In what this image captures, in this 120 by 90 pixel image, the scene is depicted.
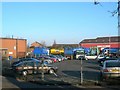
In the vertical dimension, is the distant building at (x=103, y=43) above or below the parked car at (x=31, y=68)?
above

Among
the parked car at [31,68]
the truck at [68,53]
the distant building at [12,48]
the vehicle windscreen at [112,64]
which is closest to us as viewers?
the vehicle windscreen at [112,64]

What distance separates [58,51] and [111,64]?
72.7 m

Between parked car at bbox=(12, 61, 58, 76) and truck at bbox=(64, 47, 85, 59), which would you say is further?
truck at bbox=(64, 47, 85, 59)

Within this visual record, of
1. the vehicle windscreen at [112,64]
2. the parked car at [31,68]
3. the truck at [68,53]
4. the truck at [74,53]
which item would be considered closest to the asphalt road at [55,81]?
the parked car at [31,68]

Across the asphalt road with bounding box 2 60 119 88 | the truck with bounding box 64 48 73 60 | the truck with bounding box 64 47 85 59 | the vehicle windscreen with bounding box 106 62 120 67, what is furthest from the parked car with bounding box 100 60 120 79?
the truck with bounding box 64 48 73 60

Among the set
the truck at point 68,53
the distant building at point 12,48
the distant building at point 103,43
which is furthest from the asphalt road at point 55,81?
the distant building at point 103,43

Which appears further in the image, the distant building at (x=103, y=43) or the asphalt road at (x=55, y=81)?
the distant building at (x=103, y=43)

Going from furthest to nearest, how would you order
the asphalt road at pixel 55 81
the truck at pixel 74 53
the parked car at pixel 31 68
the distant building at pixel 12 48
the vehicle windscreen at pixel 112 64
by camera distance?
the distant building at pixel 12 48 < the truck at pixel 74 53 < the parked car at pixel 31 68 < the vehicle windscreen at pixel 112 64 < the asphalt road at pixel 55 81

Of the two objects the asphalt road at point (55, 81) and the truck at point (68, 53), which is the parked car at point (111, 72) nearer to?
the asphalt road at point (55, 81)

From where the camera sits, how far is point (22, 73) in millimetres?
29859

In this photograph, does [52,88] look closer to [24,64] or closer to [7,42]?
[24,64]

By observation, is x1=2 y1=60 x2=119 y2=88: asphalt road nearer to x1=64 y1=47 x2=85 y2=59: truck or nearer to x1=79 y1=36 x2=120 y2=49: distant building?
x1=64 y1=47 x2=85 y2=59: truck

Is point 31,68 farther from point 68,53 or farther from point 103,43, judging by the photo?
point 103,43

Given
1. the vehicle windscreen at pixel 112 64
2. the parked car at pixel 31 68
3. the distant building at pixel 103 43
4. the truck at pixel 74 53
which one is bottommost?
the parked car at pixel 31 68
